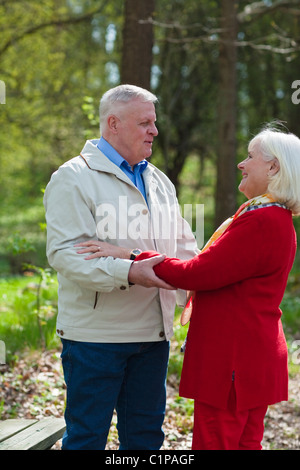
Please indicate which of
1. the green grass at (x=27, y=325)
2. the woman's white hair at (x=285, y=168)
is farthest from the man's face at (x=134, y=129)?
the green grass at (x=27, y=325)

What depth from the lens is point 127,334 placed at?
10.3ft

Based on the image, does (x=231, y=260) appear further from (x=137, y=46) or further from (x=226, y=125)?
(x=226, y=125)

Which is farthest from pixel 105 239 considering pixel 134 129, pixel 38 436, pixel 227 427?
pixel 38 436

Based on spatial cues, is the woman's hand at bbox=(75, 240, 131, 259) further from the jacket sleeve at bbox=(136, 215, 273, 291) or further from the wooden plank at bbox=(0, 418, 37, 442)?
the wooden plank at bbox=(0, 418, 37, 442)

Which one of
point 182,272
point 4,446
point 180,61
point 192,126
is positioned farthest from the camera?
point 192,126

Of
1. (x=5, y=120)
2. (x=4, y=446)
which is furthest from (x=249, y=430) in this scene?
(x=5, y=120)

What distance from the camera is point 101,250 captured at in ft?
9.87

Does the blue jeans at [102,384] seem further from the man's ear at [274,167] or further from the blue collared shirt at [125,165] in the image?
the man's ear at [274,167]

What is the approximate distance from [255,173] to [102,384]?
4.44ft

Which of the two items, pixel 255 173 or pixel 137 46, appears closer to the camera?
pixel 255 173

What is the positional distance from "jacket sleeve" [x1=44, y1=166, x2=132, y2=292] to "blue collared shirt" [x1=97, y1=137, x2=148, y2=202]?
0.26 meters

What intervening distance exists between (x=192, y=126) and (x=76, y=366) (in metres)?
Answer: 15.2

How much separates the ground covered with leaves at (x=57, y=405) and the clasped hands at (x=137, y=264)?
186cm
